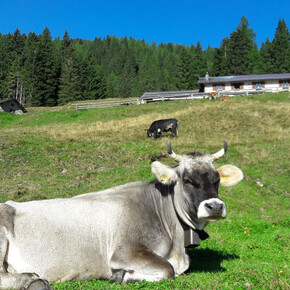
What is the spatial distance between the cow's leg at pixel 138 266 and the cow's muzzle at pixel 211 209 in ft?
2.92

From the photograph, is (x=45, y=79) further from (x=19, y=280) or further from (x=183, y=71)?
(x=19, y=280)

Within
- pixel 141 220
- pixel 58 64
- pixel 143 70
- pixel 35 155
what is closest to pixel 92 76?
pixel 58 64

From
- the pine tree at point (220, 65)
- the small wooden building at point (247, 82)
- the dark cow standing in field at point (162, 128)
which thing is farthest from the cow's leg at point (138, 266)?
the pine tree at point (220, 65)

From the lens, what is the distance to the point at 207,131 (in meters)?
28.8

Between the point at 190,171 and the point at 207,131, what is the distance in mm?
23214

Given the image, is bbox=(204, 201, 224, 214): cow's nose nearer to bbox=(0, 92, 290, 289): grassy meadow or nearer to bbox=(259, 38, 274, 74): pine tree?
bbox=(0, 92, 290, 289): grassy meadow

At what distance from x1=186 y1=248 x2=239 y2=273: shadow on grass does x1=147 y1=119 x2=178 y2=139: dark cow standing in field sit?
67.4ft

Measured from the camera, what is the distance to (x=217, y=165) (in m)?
18.5

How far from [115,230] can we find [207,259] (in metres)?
A: 2.48

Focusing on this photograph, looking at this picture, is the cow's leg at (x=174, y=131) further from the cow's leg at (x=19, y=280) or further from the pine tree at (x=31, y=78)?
the pine tree at (x=31, y=78)

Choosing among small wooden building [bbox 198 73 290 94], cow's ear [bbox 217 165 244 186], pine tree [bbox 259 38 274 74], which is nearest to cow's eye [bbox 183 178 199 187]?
cow's ear [bbox 217 165 244 186]

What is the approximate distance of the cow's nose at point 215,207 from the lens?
17.3 ft

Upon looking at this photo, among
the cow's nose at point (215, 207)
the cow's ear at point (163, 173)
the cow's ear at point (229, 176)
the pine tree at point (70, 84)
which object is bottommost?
the cow's nose at point (215, 207)

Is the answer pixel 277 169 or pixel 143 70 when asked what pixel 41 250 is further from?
pixel 143 70
